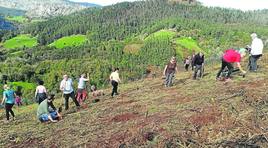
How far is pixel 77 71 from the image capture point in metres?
124

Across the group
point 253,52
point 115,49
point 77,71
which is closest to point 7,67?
point 77,71

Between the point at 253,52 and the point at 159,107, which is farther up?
the point at 253,52

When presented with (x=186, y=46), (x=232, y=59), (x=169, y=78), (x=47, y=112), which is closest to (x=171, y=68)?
(x=169, y=78)

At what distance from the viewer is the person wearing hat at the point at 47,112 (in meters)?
20.0

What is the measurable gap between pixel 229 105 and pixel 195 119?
7.14 feet

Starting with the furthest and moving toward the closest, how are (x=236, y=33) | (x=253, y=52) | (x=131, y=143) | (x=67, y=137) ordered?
(x=236, y=33)
(x=253, y=52)
(x=67, y=137)
(x=131, y=143)

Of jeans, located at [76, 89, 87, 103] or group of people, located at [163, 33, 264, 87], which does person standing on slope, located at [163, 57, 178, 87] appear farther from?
jeans, located at [76, 89, 87, 103]

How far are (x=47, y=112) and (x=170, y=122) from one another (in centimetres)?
717

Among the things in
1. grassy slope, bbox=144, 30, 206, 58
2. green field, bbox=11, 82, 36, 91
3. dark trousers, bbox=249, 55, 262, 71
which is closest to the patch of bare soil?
dark trousers, bbox=249, 55, 262, 71

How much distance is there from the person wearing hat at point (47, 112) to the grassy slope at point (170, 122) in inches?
16.4

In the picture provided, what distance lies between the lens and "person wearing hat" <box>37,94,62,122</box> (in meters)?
20.0

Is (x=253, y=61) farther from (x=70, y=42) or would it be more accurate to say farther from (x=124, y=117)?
(x=70, y=42)

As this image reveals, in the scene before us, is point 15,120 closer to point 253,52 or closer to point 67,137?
point 67,137

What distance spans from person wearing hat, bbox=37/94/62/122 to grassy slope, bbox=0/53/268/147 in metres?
0.42
